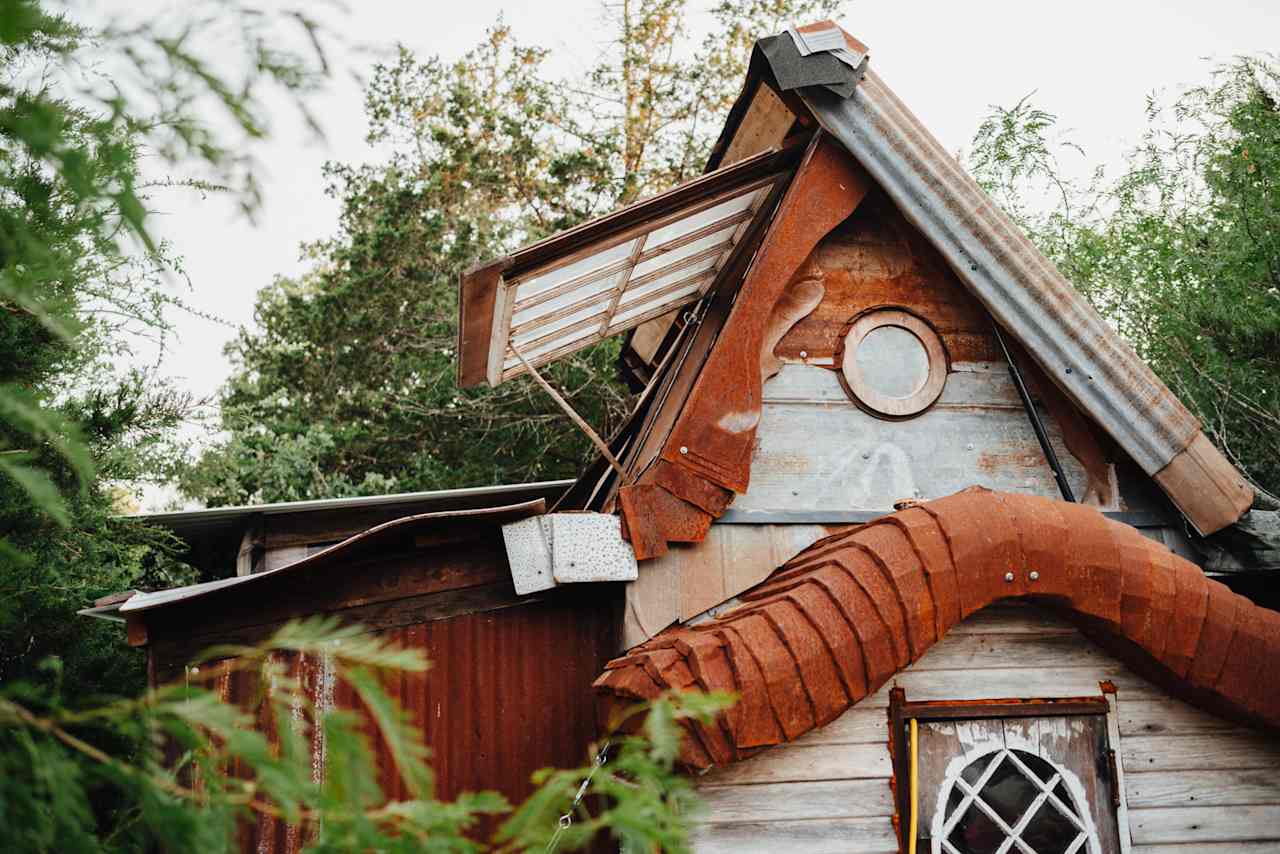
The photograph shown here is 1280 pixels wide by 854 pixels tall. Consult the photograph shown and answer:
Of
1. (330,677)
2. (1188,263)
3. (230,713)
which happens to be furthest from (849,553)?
(1188,263)

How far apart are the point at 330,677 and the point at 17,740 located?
324 cm

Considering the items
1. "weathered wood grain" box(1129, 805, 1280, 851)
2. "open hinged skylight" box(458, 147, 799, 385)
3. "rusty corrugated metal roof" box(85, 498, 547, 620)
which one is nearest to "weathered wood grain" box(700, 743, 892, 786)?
"weathered wood grain" box(1129, 805, 1280, 851)

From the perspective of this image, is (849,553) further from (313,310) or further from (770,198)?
(313,310)

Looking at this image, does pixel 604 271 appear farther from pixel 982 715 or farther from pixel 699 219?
pixel 982 715

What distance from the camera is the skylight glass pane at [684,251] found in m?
5.38

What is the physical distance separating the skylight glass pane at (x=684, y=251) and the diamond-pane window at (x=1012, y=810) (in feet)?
9.36

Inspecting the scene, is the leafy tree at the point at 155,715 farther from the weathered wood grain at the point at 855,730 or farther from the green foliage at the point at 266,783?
the weathered wood grain at the point at 855,730

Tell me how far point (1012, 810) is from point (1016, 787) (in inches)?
3.9

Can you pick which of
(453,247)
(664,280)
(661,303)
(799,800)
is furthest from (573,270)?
(453,247)

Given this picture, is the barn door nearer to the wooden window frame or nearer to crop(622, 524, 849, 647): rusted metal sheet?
the wooden window frame

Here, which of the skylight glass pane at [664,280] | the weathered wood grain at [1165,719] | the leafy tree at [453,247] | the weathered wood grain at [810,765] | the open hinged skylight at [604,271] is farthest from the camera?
the leafy tree at [453,247]

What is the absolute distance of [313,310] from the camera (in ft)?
57.1

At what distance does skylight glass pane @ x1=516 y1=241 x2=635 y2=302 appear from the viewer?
4.60 metres

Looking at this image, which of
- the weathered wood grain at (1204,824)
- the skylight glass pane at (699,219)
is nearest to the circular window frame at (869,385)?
the skylight glass pane at (699,219)
